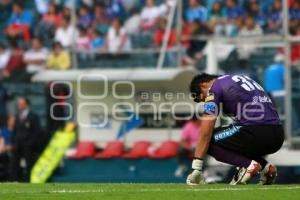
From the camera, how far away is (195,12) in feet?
65.2

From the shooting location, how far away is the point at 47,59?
2141cm

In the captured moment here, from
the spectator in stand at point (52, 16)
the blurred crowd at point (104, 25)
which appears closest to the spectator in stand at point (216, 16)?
the blurred crowd at point (104, 25)

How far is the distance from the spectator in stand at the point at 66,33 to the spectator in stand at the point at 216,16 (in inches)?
120

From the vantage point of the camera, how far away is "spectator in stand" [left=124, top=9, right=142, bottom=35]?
2028 cm

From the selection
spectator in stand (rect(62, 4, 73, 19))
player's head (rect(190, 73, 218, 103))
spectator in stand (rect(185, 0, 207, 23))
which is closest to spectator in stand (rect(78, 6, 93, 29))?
spectator in stand (rect(62, 4, 73, 19))

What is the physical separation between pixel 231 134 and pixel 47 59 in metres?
10.1

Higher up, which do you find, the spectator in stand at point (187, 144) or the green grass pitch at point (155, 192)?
the green grass pitch at point (155, 192)

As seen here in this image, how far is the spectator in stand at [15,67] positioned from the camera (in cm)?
2141

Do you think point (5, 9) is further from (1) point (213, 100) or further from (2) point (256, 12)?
(1) point (213, 100)

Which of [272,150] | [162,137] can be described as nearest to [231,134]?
[272,150]

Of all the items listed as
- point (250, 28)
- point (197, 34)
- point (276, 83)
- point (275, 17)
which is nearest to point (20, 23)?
point (197, 34)

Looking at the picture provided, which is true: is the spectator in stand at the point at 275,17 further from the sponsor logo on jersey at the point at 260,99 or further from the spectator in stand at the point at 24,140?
the sponsor logo on jersey at the point at 260,99

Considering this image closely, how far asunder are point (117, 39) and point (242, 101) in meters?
8.81

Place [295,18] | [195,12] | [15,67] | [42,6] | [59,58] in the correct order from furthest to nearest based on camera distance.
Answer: [42,6]
[15,67]
[59,58]
[195,12]
[295,18]
